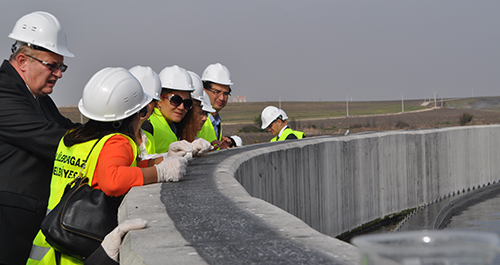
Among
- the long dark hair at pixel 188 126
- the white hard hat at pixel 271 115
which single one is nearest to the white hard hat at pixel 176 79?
the long dark hair at pixel 188 126

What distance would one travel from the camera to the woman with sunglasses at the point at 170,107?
19.6 ft

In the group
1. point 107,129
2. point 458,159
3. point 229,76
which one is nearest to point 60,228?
point 107,129

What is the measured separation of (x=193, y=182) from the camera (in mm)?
4445

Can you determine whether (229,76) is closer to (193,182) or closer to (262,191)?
(262,191)

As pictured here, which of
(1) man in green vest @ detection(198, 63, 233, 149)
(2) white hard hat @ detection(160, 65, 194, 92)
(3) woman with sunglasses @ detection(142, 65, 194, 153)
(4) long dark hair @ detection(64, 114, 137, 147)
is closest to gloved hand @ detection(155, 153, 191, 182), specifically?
(4) long dark hair @ detection(64, 114, 137, 147)

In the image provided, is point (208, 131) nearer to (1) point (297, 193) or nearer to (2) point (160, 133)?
(1) point (297, 193)

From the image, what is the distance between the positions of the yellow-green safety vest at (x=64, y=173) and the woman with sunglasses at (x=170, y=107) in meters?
2.02

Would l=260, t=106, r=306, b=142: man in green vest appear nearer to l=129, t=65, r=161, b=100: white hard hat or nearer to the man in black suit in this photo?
l=129, t=65, r=161, b=100: white hard hat

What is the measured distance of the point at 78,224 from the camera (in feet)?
10.3

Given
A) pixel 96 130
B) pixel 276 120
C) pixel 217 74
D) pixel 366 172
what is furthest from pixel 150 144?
pixel 276 120

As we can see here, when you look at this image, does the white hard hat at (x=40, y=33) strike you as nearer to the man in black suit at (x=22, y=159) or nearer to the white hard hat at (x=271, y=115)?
the man in black suit at (x=22, y=159)

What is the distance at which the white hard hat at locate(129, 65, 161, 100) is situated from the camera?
615 centimetres

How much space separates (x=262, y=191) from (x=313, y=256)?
15.2ft

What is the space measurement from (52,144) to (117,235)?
1640mm
